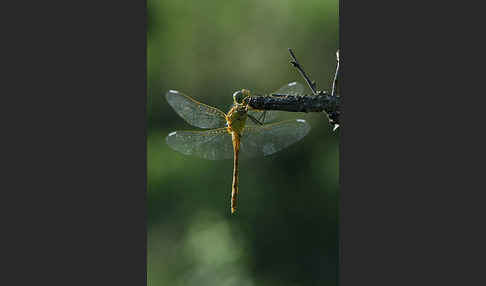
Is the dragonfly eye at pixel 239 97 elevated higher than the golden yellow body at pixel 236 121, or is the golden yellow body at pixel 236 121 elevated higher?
the dragonfly eye at pixel 239 97

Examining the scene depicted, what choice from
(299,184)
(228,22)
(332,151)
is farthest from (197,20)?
(299,184)

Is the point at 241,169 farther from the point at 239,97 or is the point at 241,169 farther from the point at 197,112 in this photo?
the point at 239,97

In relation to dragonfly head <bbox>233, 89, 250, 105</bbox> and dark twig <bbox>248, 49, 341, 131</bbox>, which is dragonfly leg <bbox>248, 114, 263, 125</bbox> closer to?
dragonfly head <bbox>233, 89, 250, 105</bbox>

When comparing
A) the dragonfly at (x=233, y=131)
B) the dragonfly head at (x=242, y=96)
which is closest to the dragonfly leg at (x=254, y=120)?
the dragonfly at (x=233, y=131)

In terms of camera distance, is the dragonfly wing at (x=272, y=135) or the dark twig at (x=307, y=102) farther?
the dragonfly wing at (x=272, y=135)

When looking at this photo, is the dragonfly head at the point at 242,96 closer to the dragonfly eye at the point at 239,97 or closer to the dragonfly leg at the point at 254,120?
the dragonfly eye at the point at 239,97

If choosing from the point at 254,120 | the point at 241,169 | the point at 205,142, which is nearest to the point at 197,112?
the point at 205,142
